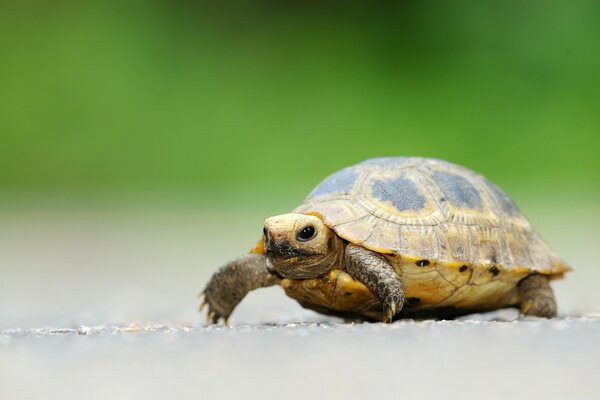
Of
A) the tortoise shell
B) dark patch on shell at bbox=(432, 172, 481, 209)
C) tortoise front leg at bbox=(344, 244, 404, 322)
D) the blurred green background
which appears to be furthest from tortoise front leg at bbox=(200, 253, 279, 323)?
the blurred green background

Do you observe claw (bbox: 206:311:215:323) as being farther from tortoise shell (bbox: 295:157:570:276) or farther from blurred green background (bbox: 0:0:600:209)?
blurred green background (bbox: 0:0:600:209)

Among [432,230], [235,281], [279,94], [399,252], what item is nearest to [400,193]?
[432,230]

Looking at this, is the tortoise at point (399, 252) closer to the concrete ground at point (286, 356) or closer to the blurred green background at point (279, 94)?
the concrete ground at point (286, 356)

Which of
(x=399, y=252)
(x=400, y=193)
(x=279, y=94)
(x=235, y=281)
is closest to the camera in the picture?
(x=399, y=252)

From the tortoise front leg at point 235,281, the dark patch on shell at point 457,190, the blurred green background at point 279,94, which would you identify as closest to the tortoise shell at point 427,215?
the dark patch on shell at point 457,190

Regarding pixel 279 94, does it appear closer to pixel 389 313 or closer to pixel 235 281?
pixel 235 281

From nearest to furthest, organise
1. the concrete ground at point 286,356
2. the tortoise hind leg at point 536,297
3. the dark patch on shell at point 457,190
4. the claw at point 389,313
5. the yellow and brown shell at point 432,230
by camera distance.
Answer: the concrete ground at point 286,356
the claw at point 389,313
the yellow and brown shell at point 432,230
the dark patch on shell at point 457,190
the tortoise hind leg at point 536,297
